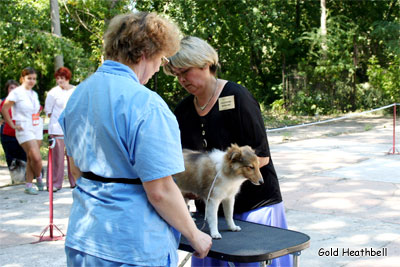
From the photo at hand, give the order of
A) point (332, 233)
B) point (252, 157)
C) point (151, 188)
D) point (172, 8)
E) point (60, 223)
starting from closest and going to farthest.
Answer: point (151, 188)
point (252, 157)
point (332, 233)
point (60, 223)
point (172, 8)

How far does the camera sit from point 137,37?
210cm

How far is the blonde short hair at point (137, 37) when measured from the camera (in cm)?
211

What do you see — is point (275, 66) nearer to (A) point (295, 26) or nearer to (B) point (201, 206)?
(A) point (295, 26)

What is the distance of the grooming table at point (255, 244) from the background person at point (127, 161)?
0.36 m

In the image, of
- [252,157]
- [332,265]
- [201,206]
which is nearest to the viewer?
[252,157]

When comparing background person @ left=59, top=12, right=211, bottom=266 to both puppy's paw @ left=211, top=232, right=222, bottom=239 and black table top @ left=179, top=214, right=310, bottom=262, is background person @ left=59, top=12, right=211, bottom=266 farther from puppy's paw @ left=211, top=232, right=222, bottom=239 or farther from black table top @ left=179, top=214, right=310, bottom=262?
puppy's paw @ left=211, top=232, right=222, bottom=239

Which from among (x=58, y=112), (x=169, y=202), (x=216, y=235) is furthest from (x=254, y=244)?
(x=58, y=112)

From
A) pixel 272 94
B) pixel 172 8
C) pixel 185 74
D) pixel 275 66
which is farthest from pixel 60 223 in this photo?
pixel 275 66

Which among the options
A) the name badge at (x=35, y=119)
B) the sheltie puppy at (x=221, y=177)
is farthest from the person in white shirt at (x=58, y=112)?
the sheltie puppy at (x=221, y=177)

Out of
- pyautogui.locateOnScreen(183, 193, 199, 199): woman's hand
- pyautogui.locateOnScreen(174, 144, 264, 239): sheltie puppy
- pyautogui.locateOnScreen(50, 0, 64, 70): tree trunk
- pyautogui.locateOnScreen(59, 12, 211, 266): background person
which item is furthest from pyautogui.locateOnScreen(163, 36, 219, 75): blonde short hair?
pyautogui.locateOnScreen(50, 0, 64, 70): tree trunk

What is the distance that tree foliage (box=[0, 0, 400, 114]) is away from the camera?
23.5 metres

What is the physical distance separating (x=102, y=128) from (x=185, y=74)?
1.27 metres

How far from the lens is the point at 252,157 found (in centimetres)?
294

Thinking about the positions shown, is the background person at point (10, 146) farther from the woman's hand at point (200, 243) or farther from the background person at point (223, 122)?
the woman's hand at point (200, 243)
